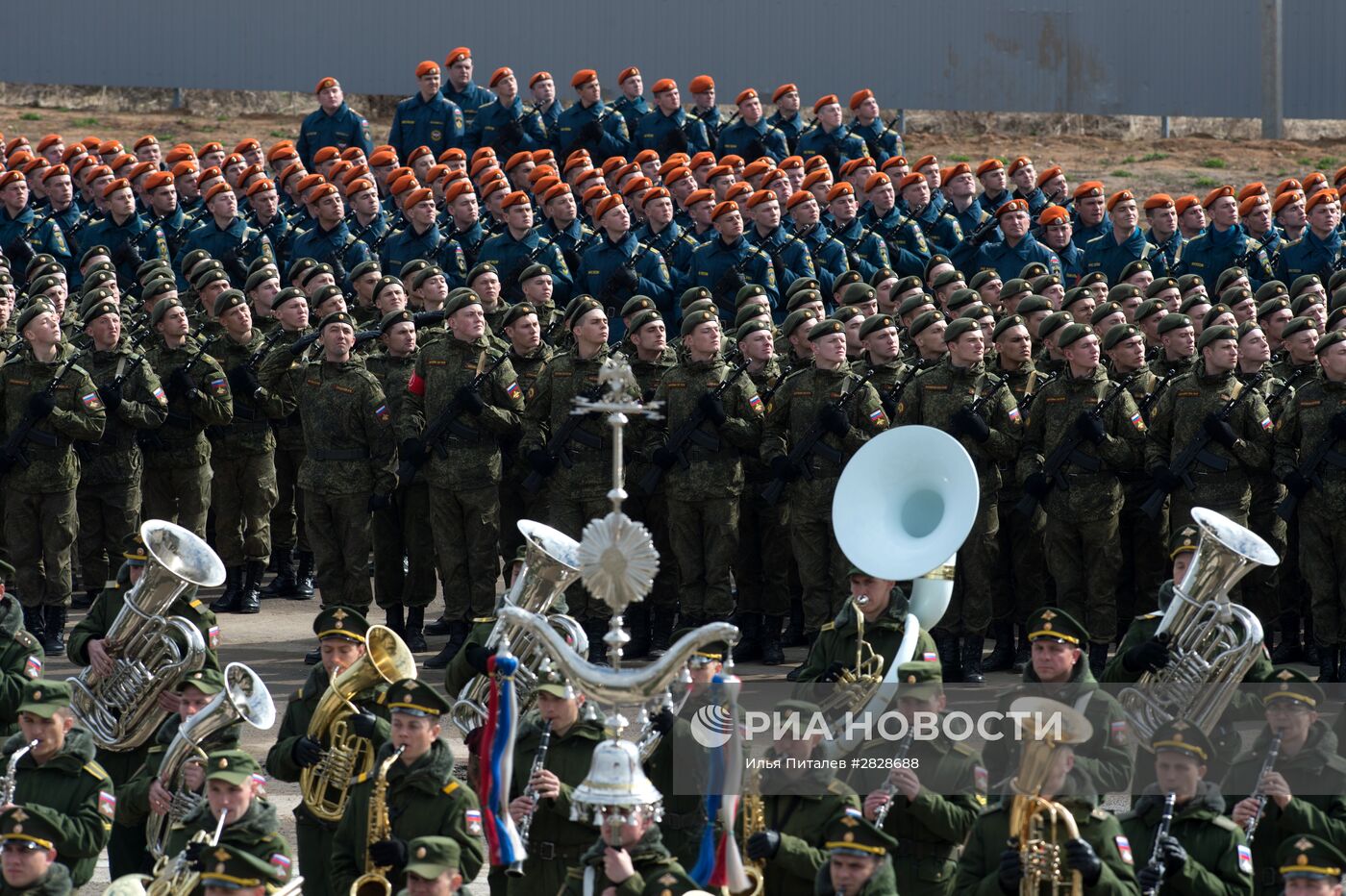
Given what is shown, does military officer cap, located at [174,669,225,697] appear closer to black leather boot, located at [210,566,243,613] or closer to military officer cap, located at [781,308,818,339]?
military officer cap, located at [781,308,818,339]

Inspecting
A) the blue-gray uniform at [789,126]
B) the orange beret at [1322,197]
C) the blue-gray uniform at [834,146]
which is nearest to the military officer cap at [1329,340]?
the orange beret at [1322,197]

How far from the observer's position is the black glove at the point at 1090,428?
13.6 m

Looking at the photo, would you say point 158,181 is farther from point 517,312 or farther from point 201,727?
point 201,727

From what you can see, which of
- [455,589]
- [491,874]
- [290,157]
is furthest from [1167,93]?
[491,874]

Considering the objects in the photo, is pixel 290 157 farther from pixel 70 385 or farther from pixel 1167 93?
pixel 1167 93

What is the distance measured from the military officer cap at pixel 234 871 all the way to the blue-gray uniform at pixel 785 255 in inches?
384

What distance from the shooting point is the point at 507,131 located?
23125mm

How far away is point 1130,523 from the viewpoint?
559 inches

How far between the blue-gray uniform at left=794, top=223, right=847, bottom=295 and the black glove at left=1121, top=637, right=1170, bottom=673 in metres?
7.55

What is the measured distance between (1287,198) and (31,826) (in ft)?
39.8

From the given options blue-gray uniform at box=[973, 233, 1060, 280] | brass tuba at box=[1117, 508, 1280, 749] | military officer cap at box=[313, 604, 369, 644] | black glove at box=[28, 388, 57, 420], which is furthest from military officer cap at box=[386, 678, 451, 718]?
blue-gray uniform at box=[973, 233, 1060, 280]

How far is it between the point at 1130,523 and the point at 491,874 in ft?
18.9

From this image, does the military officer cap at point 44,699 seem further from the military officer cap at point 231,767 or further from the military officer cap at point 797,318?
the military officer cap at point 797,318

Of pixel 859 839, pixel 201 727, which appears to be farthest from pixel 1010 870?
pixel 201 727
